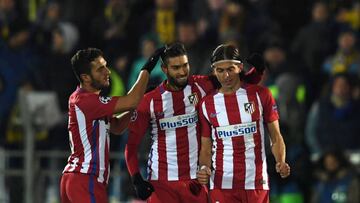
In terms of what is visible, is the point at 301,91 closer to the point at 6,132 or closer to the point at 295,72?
the point at 295,72

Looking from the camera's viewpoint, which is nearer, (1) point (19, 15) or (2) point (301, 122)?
(2) point (301, 122)

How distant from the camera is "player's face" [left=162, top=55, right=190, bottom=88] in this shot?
41.6 feet

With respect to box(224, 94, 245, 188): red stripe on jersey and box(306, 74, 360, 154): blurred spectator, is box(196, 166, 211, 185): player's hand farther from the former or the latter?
box(306, 74, 360, 154): blurred spectator

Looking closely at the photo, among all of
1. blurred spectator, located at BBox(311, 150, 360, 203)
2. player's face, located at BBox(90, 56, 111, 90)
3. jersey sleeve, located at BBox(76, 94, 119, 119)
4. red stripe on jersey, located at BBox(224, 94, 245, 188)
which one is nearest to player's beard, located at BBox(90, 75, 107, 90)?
player's face, located at BBox(90, 56, 111, 90)

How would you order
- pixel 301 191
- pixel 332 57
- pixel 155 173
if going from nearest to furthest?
pixel 155 173 < pixel 301 191 < pixel 332 57

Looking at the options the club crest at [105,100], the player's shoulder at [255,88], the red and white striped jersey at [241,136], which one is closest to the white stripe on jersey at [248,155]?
the red and white striped jersey at [241,136]

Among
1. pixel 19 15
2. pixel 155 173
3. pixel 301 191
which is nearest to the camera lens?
pixel 155 173

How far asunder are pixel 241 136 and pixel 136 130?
1046 millimetres

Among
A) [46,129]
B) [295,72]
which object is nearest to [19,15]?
[46,129]

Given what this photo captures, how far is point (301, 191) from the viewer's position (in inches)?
672

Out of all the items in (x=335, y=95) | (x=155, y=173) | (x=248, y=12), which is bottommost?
(x=155, y=173)

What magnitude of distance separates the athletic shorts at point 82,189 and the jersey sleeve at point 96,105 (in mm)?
576

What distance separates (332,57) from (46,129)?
396 centimetres

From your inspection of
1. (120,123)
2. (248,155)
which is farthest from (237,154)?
(120,123)
